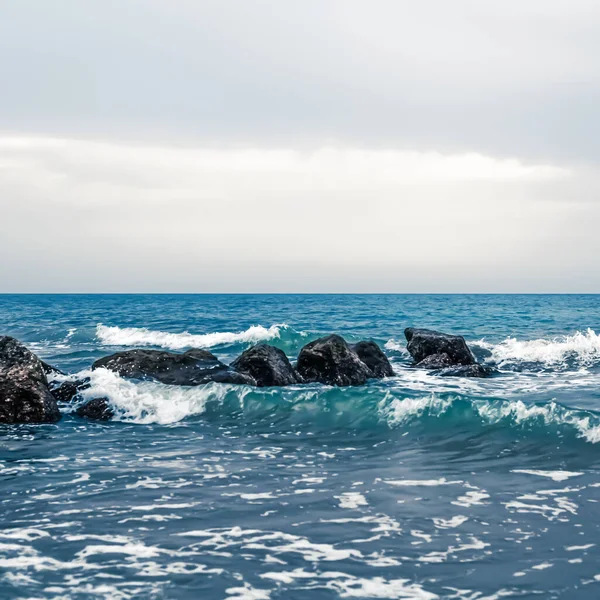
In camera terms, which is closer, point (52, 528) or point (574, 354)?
point (52, 528)

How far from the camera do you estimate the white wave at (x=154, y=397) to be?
44.9ft

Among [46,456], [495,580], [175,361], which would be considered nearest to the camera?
[495,580]

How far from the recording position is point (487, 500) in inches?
313

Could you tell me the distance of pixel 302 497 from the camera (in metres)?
8.06

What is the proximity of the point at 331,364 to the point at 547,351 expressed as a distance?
1140 cm

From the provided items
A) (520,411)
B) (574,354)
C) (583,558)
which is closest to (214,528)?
(583,558)

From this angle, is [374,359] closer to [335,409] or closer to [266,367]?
[266,367]

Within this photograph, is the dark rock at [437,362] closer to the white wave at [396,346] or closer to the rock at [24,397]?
the white wave at [396,346]

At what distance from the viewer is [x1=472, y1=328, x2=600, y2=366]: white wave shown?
78.5 feet

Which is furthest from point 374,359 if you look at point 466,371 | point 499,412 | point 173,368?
point 499,412

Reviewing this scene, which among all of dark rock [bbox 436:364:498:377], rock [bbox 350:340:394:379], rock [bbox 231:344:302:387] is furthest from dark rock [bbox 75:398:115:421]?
dark rock [bbox 436:364:498:377]

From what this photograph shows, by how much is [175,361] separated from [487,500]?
1094 cm

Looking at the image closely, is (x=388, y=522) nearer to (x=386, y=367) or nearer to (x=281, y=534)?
(x=281, y=534)

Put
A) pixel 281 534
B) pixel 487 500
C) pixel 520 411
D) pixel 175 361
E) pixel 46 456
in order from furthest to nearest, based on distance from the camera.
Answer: pixel 175 361
pixel 520 411
pixel 46 456
pixel 487 500
pixel 281 534
